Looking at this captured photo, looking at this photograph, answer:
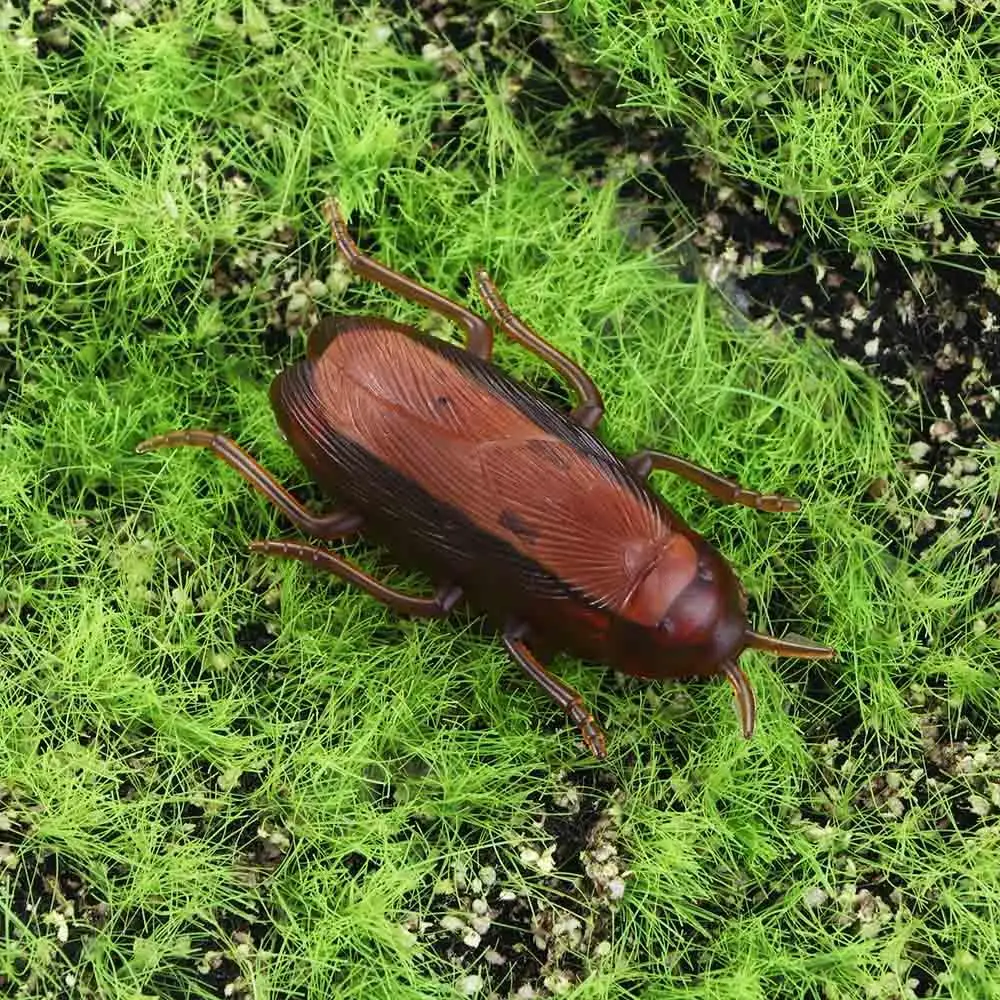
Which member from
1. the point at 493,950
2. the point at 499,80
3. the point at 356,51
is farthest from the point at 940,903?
the point at 356,51

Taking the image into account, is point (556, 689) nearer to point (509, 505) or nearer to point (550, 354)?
point (509, 505)

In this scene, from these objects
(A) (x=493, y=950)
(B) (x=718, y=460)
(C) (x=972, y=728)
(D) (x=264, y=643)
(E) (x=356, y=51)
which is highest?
(E) (x=356, y=51)

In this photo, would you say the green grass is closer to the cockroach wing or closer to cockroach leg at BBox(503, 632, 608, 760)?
cockroach leg at BBox(503, 632, 608, 760)

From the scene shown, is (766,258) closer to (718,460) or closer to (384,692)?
(718,460)

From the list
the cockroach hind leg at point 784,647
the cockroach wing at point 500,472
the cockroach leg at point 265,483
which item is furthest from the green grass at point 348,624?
the cockroach wing at point 500,472

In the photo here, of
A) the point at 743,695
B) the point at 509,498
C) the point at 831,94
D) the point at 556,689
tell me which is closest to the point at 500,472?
the point at 509,498

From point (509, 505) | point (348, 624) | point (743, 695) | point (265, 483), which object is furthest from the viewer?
point (348, 624)
